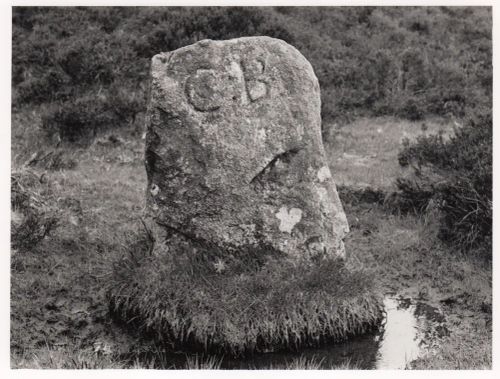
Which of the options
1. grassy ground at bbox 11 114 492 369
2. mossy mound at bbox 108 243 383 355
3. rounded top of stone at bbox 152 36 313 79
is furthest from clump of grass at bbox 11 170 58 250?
rounded top of stone at bbox 152 36 313 79

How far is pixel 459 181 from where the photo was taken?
310 inches

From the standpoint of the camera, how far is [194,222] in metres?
6.00

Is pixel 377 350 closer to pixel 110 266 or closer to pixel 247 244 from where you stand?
pixel 247 244

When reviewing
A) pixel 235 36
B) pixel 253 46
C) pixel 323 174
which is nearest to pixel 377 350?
pixel 323 174

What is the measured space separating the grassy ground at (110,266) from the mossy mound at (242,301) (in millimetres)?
239

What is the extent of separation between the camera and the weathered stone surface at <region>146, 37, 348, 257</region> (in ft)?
19.1

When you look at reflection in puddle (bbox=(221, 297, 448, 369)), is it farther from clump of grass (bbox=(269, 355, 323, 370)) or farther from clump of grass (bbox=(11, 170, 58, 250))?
clump of grass (bbox=(11, 170, 58, 250))

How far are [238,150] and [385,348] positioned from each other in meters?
2.13

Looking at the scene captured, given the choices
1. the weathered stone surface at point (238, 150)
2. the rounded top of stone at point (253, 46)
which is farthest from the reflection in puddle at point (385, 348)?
the rounded top of stone at point (253, 46)

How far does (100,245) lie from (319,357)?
3080mm

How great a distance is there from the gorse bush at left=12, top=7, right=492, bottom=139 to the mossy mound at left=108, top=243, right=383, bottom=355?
6.08m

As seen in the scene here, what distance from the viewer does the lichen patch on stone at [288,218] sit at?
6023 mm

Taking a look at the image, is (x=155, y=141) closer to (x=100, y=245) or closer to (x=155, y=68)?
(x=155, y=68)

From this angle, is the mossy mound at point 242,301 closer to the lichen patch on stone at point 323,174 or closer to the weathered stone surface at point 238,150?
A: the weathered stone surface at point 238,150
